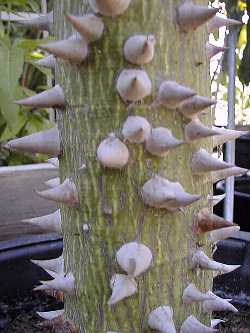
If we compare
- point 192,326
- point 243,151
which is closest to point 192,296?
point 192,326

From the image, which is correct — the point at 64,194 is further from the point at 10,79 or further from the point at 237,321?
Result: the point at 10,79

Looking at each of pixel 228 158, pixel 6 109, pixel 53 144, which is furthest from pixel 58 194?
pixel 6 109

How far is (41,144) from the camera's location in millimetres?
376

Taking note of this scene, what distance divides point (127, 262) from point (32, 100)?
0.13 metres

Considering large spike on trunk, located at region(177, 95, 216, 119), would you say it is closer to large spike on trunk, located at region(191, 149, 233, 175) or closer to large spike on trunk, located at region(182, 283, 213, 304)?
large spike on trunk, located at region(191, 149, 233, 175)

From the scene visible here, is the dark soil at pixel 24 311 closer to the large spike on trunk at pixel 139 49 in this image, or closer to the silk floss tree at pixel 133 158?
the silk floss tree at pixel 133 158

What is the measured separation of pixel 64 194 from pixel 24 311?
315 millimetres

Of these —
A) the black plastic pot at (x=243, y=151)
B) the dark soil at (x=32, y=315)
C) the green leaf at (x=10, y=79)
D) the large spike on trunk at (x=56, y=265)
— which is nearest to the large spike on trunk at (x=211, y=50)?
the large spike on trunk at (x=56, y=265)

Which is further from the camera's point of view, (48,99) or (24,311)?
(24,311)

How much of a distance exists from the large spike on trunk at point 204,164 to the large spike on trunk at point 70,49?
0.11 m

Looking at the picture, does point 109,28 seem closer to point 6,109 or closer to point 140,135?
point 140,135

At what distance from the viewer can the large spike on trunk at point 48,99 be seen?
1.19 ft

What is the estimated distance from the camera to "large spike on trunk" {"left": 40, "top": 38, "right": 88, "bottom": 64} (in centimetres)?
33

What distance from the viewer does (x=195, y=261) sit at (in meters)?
0.39
